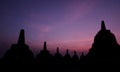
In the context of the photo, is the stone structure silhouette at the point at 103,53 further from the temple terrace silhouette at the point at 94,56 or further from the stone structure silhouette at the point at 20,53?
the stone structure silhouette at the point at 20,53

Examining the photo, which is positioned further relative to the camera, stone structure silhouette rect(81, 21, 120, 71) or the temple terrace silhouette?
the temple terrace silhouette

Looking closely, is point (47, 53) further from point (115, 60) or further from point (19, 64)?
point (115, 60)

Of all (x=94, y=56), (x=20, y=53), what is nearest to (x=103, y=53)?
(x=94, y=56)

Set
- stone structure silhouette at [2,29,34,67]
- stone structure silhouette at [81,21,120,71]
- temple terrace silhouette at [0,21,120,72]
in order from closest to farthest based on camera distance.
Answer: stone structure silhouette at [81,21,120,71] → temple terrace silhouette at [0,21,120,72] → stone structure silhouette at [2,29,34,67]

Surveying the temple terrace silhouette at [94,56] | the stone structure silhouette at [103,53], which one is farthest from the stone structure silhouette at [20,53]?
the stone structure silhouette at [103,53]

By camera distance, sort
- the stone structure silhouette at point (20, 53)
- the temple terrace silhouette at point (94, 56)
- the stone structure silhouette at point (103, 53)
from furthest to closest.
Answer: the stone structure silhouette at point (20, 53) → the temple terrace silhouette at point (94, 56) → the stone structure silhouette at point (103, 53)

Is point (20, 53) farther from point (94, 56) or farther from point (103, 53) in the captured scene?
point (103, 53)

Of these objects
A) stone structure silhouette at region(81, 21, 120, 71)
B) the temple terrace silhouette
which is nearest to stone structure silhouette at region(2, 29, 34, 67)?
the temple terrace silhouette

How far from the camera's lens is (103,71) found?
18.7m

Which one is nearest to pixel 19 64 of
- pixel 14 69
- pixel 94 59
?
pixel 14 69

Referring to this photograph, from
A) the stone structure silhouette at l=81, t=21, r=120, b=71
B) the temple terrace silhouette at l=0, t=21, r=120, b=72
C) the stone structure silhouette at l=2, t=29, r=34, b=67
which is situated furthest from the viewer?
the stone structure silhouette at l=2, t=29, r=34, b=67

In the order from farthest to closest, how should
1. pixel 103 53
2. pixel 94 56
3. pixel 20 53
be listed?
pixel 20 53, pixel 94 56, pixel 103 53

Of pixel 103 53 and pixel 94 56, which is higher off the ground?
pixel 103 53

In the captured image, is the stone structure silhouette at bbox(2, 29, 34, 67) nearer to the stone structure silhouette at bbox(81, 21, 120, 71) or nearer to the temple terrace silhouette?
the temple terrace silhouette
